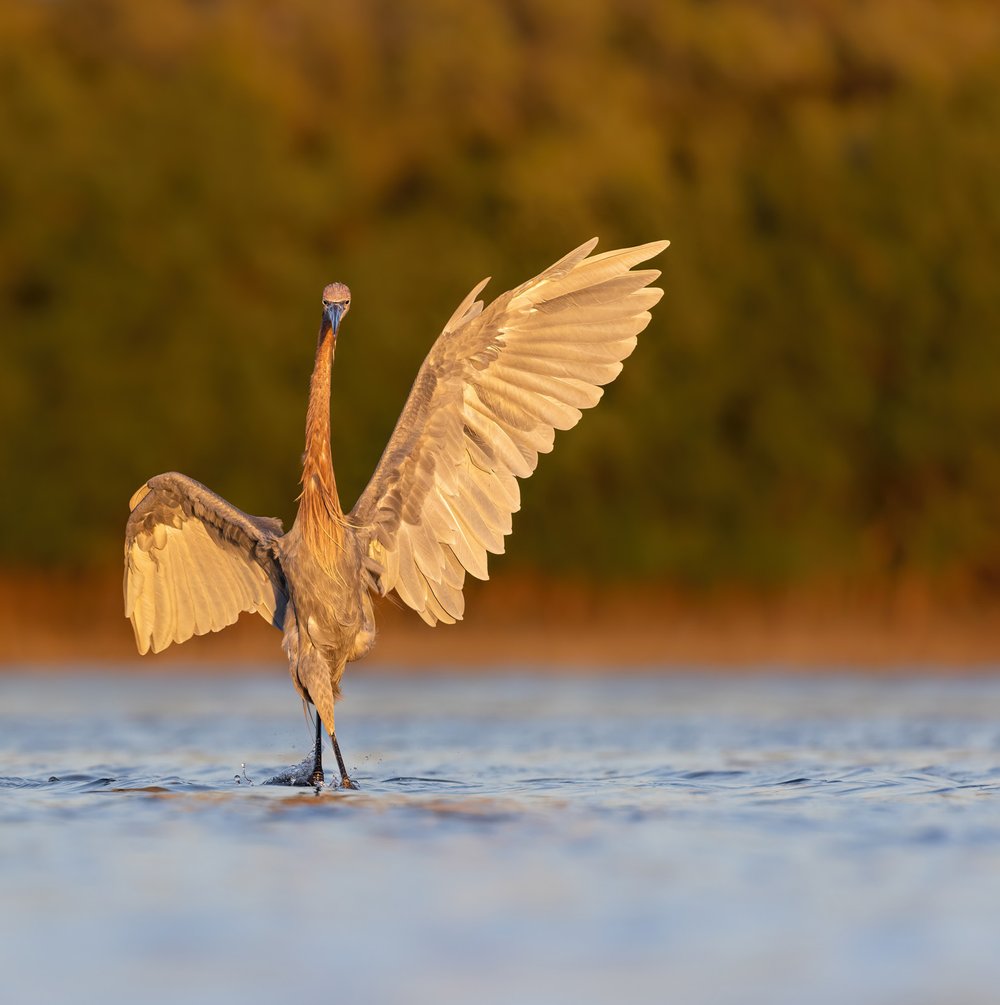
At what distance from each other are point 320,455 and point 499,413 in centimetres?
93

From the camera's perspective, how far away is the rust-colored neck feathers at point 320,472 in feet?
34.1

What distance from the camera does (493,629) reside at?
31.2m

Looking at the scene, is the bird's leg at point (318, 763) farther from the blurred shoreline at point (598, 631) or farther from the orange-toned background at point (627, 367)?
the orange-toned background at point (627, 367)

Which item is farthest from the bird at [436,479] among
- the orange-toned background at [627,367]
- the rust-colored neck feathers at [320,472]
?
the orange-toned background at [627,367]

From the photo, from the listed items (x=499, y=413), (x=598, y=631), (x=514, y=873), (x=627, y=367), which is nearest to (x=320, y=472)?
(x=499, y=413)

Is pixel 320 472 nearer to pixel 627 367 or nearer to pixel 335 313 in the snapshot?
pixel 335 313

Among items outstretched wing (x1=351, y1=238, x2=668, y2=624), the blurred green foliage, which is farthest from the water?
the blurred green foliage

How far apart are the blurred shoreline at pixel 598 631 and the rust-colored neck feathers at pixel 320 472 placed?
15.4 meters

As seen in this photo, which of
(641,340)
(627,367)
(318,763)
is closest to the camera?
(318,763)

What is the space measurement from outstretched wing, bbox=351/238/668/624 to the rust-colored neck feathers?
148 mm

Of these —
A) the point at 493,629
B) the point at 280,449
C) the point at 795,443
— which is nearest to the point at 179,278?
the point at 280,449

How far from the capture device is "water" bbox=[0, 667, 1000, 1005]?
6.01m

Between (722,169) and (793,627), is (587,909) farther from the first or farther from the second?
(722,169)

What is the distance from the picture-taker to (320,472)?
10.5 m
